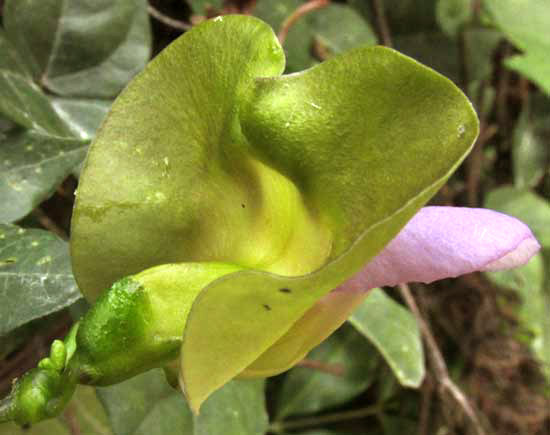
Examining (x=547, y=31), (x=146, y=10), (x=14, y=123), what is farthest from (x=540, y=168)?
(x=14, y=123)

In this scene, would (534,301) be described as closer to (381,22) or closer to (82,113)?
(381,22)

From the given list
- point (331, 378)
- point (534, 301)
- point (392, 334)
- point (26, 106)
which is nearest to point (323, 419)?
point (331, 378)

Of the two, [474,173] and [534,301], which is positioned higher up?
[474,173]

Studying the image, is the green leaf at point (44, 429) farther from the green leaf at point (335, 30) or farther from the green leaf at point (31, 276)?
the green leaf at point (335, 30)

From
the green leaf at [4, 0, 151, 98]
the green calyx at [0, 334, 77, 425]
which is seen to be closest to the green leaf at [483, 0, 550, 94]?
the green leaf at [4, 0, 151, 98]

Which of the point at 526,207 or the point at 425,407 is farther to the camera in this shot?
the point at 526,207

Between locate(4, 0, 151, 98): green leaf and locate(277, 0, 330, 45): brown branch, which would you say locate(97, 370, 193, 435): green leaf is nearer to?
→ locate(4, 0, 151, 98): green leaf

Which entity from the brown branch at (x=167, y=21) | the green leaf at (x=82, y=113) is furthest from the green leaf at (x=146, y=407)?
the brown branch at (x=167, y=21)
